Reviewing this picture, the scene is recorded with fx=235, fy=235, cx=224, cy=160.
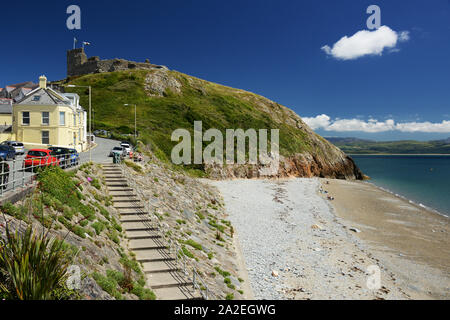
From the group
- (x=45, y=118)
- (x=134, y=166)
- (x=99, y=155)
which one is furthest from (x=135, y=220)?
(x=45, y=118)

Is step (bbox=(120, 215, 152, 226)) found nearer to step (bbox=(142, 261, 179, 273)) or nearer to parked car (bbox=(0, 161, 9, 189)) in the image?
step (bbox=(142, 261, 179, 273))

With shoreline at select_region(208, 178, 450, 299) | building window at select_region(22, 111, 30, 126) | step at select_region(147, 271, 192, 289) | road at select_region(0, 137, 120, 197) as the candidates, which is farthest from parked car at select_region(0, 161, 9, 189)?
building window at select_region(22, 111, 30, 126)

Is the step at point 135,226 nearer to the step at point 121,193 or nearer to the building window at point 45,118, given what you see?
the step at point 121,193

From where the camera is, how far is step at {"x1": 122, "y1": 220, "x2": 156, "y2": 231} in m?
15.1

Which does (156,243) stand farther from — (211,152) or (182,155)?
(211,152)

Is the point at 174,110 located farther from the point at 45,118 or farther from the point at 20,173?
the point at 20,173

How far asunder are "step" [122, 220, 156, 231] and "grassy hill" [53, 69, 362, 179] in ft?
121

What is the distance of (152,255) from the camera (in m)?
13.1

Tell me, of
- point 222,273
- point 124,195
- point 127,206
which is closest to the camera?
point 222,273

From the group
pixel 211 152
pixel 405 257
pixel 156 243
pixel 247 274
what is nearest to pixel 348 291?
pixel 247 274

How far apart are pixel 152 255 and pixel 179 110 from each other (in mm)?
63561

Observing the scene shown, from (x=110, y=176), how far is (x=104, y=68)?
10702 centimetres

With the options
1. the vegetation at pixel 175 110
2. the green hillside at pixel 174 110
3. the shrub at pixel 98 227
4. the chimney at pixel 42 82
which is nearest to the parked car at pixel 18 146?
the chimney at pixel 42 82

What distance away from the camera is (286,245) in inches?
842
